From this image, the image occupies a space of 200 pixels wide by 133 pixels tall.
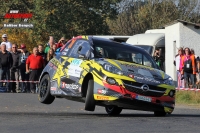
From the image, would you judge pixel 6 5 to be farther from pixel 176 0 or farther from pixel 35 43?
pixel 176 0

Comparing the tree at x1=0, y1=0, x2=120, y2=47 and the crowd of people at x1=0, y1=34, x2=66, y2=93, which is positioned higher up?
the tree at x1=0, y1=0, x2=120, y2=47

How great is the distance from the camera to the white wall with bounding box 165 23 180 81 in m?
33.8

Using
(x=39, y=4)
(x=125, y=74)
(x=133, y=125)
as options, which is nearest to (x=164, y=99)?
(x=125, y=74)

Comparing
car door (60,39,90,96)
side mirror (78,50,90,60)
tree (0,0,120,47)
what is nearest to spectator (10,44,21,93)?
car door (60,39,90,96)

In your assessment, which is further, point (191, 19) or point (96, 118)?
point (191, 19)

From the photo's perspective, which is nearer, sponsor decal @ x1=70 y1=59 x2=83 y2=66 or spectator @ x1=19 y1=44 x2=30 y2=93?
sponsor decal @ x1=70 y1=59 x2=83 y2=66

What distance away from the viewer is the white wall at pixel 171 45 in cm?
3378

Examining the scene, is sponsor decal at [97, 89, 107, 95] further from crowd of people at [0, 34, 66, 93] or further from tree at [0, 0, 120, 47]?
tree at [0, 0, 120, 47]

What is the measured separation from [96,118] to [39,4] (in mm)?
44920

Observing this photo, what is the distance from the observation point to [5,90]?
28078 mm

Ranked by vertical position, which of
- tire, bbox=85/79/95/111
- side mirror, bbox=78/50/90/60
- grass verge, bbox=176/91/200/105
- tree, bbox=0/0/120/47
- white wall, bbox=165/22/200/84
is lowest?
grass verge, bbox=176/91/200/105

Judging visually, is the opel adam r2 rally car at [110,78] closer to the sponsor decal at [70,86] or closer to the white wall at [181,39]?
the sponsor decal at [70,86]

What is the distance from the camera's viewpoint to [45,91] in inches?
657

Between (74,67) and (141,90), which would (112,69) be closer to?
(141,90)
